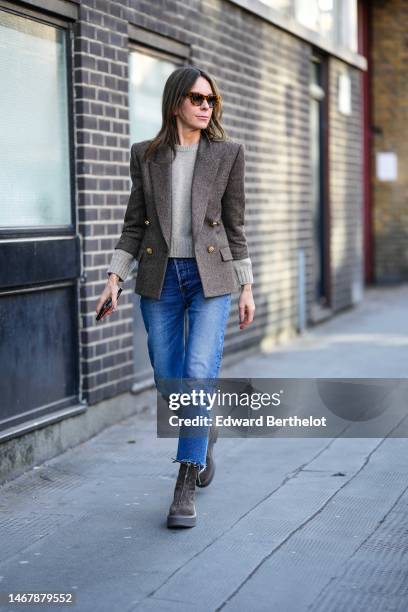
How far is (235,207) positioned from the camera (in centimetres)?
513

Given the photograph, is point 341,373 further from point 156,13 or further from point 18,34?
point 18,34

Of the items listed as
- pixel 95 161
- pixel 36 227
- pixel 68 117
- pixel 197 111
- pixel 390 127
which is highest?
pixel 390 127

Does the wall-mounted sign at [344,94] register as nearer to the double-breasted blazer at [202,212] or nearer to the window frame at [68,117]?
the window frame at [68,117]

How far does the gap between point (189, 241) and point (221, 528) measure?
124 centimetres

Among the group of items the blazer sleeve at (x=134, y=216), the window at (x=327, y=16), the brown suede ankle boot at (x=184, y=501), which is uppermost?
the window at (x=327, y=16)

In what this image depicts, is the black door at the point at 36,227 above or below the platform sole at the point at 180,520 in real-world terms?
above

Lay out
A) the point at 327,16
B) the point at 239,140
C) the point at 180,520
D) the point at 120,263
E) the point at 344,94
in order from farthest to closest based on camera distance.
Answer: the point at 344,94
the point at 327,16
the point at 239,140
the point at 120,263
the point at 180,520

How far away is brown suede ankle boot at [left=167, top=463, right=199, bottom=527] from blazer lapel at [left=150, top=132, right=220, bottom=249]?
0.99 metres

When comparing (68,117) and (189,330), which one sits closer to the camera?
(189,330)

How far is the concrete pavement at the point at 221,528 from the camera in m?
4.12

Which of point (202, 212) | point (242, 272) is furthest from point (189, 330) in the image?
point (202, 212)

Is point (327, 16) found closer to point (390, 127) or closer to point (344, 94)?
point (344, 94)

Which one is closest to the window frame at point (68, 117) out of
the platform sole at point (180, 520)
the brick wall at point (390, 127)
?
the platform sole at point (180, 520)

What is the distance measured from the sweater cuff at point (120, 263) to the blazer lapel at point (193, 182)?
9.9 inches
